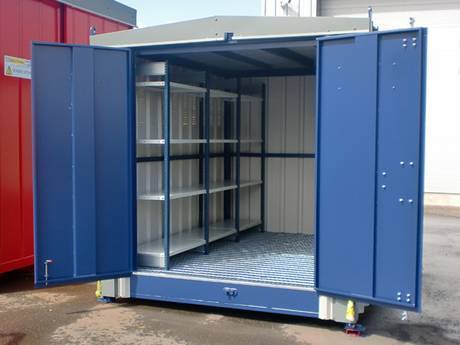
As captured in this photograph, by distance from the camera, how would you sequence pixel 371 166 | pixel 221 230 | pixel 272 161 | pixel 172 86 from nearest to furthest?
pixel 371 166 < pixel 172 86 < pixel 221 230 < pixel 272 161

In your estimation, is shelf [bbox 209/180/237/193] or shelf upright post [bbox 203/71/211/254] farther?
shelf [bbox 209/180/237/193]

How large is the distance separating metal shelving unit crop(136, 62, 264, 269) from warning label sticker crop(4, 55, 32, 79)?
1.54 metres

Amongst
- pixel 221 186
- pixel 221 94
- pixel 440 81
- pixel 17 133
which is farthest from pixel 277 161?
pixel 440 81

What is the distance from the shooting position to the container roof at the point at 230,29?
4.63 meters

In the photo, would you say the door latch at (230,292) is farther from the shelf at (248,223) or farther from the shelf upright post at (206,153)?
the shelf at (248,223)

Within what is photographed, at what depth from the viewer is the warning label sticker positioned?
6230mm

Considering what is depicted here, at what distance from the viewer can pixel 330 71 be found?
4.55m

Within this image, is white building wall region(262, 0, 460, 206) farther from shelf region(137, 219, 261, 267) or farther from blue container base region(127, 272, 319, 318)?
blue container base region(127, 272, 319, 318)

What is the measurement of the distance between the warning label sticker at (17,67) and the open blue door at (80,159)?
155cm

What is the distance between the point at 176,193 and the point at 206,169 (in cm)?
56

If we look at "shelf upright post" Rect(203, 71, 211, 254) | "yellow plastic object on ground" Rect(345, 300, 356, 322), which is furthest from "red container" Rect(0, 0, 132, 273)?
"yellow plastic object on ground" Rect(345, 300, 356, 322)

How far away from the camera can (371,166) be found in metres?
4.40

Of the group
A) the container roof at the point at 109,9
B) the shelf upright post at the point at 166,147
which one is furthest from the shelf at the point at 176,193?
the container roof at the point at 109,9

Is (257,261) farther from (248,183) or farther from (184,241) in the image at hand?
(248,183)
